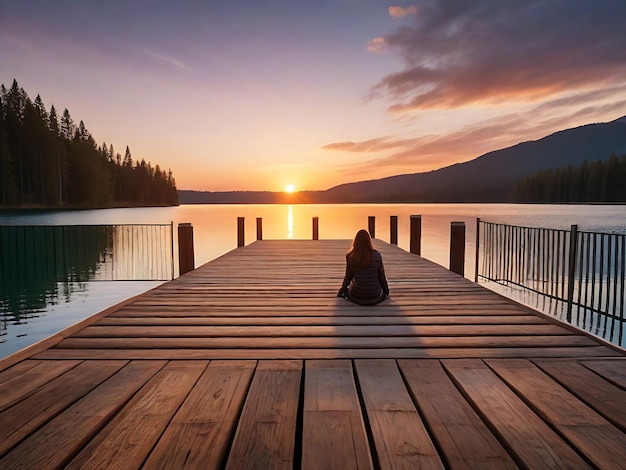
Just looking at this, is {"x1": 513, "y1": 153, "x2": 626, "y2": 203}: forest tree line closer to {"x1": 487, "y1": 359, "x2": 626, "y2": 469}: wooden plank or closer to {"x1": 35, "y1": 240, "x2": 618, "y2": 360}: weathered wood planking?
{"x1": 35, "y1": 240, "x2": 618, "y2": 360}: weathered wood planking

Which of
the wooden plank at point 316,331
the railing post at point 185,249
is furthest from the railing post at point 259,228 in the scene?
the wooden plank at point 316,331

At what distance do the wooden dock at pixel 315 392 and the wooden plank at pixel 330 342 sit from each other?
2cm

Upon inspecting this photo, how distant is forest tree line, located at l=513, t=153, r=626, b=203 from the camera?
90.2 m

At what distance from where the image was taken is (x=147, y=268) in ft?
64.3

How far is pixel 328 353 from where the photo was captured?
3037 mm

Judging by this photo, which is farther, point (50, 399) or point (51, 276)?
point (51, 276)

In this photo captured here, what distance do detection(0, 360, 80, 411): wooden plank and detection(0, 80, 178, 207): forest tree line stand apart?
61.2 metres

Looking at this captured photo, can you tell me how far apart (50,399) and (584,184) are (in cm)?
12619

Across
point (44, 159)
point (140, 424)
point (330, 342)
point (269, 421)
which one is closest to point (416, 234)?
point (330, 342)

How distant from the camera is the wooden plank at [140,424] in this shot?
1700 mm

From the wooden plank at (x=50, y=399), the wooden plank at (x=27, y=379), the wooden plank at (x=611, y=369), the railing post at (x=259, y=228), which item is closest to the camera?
the wooden plank at (x=50, y=399)

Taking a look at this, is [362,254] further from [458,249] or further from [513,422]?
[458,249]

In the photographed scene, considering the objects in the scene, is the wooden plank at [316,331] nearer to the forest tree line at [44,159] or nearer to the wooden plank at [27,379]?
the wooden plank at [27,379]

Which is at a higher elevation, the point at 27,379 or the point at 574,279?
the point at 27,379
